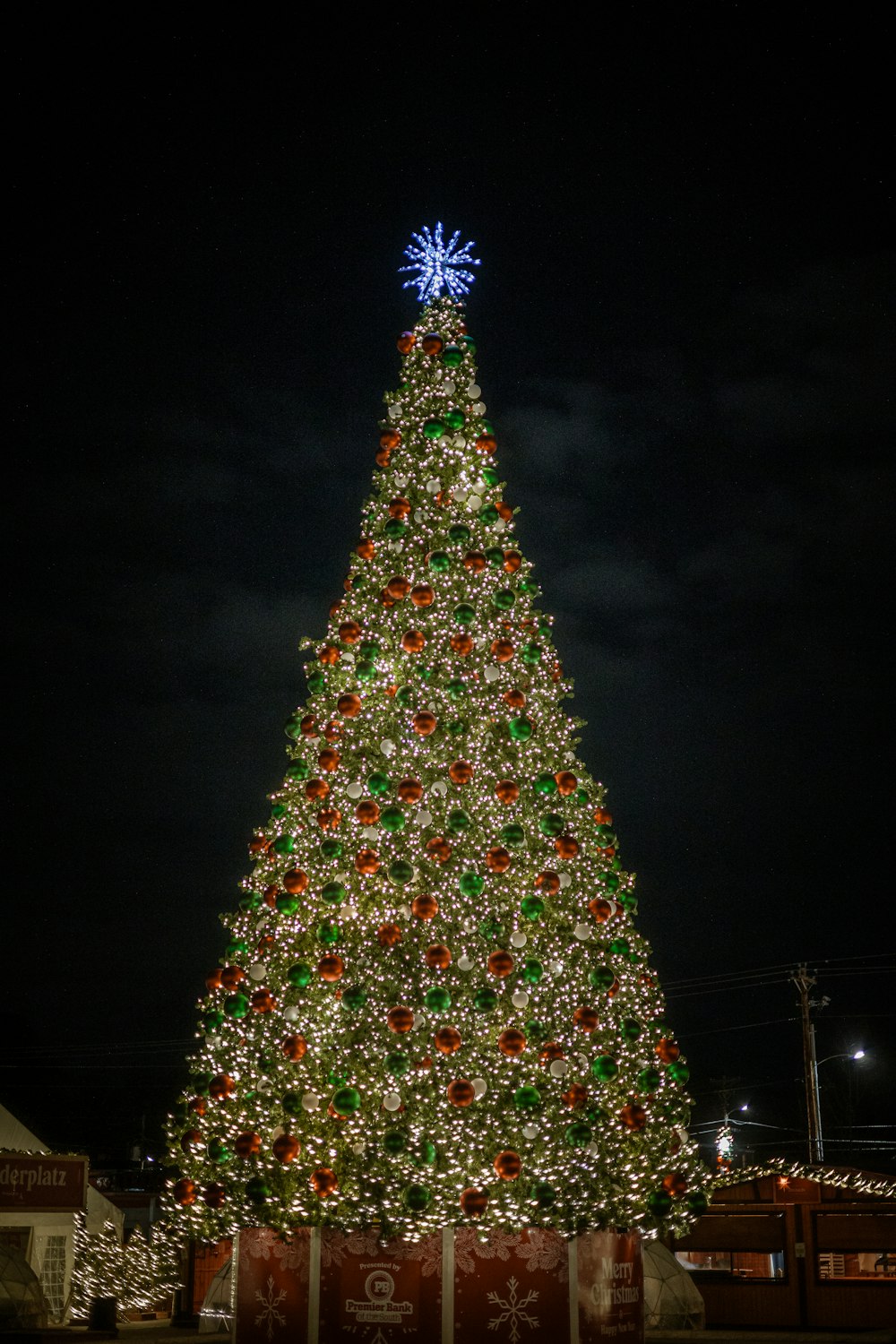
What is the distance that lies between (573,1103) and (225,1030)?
3.31 meters

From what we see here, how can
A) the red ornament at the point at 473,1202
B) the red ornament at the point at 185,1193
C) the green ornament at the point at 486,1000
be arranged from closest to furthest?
the red ornament at the point at 473,1202, the green ornament at the point at 486,1000, the red ornament at the point at 185,1193

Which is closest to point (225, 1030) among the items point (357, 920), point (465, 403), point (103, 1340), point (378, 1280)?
point (357, 920)

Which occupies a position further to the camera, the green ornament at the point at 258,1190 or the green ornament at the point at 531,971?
the green ornament at the point at 531,971

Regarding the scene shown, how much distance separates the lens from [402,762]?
10977mm

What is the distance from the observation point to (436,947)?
9992mm

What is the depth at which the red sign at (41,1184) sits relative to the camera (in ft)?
68.1

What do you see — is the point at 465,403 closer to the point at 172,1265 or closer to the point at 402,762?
the point at 402,762

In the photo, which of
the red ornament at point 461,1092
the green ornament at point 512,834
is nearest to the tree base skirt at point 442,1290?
the red ornament at point 461,1092

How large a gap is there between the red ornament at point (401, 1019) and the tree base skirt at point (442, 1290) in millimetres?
2098

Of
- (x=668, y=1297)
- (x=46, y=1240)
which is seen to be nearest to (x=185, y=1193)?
(x=668, y=1297)

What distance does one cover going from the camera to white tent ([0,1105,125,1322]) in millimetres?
22906

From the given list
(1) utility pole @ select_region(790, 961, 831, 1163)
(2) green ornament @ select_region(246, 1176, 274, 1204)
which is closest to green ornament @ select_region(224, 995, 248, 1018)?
(2) green ornament @ select_region(246, 1176, 274, 1204)

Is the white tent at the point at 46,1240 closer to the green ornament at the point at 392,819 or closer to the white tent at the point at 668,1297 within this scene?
the white tent at the point at 668,1297

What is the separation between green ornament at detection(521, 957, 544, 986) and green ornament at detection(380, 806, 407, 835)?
158 cm
